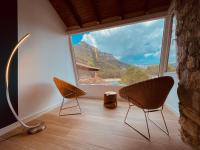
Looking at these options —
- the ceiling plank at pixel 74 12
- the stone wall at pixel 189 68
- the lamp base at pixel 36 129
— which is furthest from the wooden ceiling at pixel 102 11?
the lamp base at pixel 36 129

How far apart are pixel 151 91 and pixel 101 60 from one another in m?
2.39

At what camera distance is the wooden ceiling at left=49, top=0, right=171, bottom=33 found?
3.15 metres

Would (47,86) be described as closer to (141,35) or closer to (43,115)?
(43,115)

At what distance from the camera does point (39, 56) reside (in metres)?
3.12

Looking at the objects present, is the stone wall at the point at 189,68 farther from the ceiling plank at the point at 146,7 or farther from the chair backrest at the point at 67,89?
the chair backrest at the point at 67,89

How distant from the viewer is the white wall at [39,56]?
8.97ft

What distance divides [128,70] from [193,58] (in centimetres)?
253

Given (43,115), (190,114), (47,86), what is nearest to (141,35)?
(190,114)

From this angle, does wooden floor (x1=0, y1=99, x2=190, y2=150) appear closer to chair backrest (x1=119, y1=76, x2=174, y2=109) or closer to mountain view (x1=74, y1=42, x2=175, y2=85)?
chair backrest (x1=119, y1=76, x2=174, y2=109)

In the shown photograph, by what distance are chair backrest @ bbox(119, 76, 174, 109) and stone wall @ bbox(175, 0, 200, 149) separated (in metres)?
0.19

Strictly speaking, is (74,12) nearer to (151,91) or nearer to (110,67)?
(110,67)

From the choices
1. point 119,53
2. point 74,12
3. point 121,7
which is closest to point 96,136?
point 119,53

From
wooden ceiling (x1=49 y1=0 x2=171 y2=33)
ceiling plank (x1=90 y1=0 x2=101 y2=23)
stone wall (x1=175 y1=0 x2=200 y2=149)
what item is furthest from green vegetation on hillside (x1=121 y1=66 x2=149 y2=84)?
stone wall (x1=175 y1=0 x2=200 y2=149)

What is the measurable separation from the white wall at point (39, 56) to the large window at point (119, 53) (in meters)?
0.70
